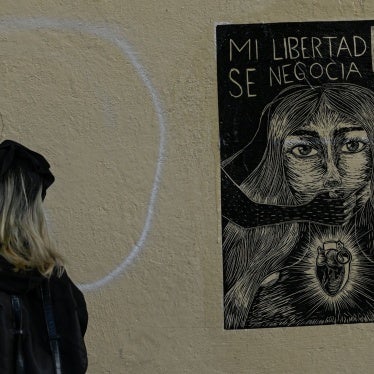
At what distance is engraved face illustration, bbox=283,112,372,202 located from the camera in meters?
4.43

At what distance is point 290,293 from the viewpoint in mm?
4430

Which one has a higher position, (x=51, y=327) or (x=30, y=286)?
(x=30, y=286)

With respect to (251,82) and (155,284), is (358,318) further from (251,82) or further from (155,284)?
(251,82)

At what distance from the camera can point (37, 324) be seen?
9.65 feet

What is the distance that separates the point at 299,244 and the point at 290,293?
27cm

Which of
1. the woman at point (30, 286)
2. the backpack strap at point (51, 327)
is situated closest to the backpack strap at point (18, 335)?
the woman at point (30, 286)

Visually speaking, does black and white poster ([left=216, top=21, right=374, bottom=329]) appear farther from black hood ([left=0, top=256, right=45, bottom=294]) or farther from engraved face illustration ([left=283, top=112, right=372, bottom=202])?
black hood ([left=0, top=256, right=45, bottom=294])

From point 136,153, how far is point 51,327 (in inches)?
62.2

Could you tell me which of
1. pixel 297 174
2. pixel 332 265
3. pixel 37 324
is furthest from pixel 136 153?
pixel 37 324

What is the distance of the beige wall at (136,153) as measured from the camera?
429 cm

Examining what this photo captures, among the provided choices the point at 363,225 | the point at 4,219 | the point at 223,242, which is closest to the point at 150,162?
the point at 223,242

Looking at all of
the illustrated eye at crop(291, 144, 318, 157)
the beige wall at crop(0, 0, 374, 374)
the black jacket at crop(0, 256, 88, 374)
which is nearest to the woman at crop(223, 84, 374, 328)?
the illustrated eye at crop(291, 144, 318, 157)

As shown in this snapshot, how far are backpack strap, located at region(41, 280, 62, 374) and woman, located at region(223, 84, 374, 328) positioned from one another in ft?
5.33

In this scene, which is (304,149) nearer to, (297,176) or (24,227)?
(297,176)
